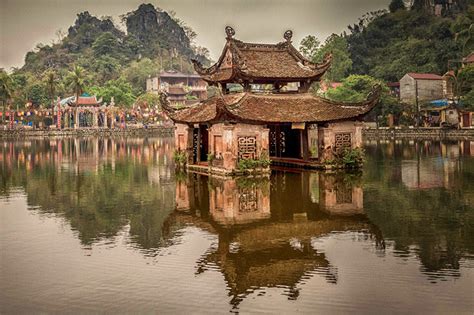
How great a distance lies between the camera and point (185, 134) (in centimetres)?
3444

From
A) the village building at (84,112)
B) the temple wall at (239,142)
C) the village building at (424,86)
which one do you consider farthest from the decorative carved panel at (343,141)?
the village building at (84,112)

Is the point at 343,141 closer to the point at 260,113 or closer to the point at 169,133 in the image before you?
the point at 260,113

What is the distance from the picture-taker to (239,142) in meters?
28.4

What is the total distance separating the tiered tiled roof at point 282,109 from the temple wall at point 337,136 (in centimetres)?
68

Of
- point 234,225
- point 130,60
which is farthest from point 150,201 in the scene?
point 130,60

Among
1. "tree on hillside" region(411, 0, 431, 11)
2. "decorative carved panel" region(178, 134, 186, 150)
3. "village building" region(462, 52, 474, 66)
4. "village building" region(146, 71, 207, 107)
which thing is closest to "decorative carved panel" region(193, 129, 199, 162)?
"decorative carved panel" region(178, 134, 186, 150)

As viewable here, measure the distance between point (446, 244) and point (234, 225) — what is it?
5.64m

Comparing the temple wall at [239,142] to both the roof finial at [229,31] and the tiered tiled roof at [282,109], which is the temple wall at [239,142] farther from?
the roof finial at [229,31]

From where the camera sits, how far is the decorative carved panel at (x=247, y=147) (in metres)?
28.4

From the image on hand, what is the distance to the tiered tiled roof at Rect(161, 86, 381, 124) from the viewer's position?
2866cm

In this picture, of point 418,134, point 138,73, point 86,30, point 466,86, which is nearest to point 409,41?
point 466,86

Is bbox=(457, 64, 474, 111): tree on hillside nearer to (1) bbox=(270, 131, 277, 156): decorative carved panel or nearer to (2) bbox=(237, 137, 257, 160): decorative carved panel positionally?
(1) bbox=(270, 131, 277, 156): decorative carved panel

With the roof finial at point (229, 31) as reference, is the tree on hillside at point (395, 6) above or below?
above

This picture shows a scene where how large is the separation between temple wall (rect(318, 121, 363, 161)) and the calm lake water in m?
3.25
